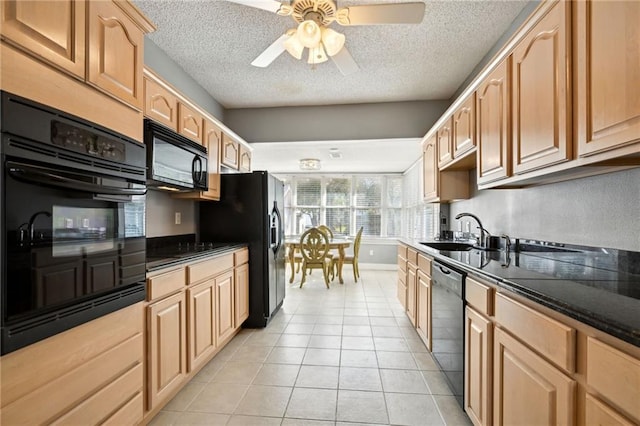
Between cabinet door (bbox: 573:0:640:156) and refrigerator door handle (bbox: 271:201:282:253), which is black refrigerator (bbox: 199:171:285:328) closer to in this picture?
refrigerator door handle (bbox: 271:201:282:253)

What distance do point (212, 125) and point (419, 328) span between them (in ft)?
9.11

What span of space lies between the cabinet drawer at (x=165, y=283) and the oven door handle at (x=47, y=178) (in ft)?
2.01

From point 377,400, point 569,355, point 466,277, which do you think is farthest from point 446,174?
point 569,355

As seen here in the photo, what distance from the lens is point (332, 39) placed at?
1806 mm

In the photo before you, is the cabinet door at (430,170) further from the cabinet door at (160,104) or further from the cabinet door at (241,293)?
the cabinet door at (160,104)

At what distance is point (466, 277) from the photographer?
1643 mm

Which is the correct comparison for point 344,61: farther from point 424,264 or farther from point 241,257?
point 241,257

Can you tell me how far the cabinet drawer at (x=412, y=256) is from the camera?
2807mm

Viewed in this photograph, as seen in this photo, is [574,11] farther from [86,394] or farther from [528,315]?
[86,394]

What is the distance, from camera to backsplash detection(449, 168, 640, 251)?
135 centimetres

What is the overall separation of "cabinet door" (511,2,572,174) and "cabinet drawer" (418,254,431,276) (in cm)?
98

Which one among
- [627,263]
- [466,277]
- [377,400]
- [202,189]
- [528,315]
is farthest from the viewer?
[202,189]

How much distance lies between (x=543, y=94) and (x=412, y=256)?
185 centimetres

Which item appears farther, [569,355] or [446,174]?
[446,174]
